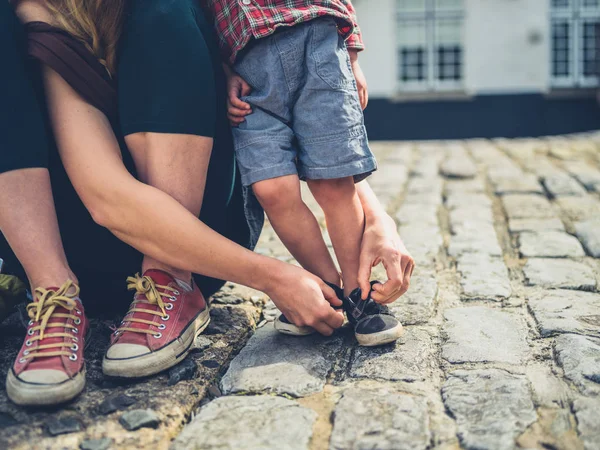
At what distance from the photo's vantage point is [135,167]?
1.82 metres

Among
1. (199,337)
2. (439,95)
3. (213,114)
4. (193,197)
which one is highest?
(213,114)

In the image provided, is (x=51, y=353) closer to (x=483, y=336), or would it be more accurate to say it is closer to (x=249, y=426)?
(x=249, y=426)

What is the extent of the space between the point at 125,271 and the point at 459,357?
3.19 ft

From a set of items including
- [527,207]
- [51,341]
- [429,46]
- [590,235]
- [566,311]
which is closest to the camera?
[51,341]

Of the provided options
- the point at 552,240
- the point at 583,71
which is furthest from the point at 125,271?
the point at 583,71

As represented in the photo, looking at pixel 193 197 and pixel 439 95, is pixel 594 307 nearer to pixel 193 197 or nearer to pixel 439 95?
pixel 193 197

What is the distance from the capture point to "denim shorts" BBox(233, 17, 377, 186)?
73.4 inches

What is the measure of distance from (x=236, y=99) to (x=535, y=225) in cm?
185

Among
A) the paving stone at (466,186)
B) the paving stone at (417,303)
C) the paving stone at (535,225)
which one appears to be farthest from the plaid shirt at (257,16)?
the paving stone at (466,186)

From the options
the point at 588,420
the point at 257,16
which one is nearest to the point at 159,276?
the point at 257,16

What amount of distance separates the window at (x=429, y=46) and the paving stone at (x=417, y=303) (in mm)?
11284

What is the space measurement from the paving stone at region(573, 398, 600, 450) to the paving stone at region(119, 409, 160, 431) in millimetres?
868

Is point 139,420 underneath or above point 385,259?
underneath

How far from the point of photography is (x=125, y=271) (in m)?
1.99
